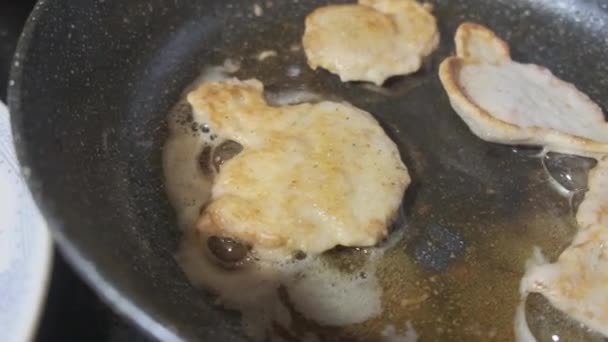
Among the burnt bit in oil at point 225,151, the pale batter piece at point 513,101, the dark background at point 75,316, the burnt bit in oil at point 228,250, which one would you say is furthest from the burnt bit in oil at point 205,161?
the pale batter piece at point 513,101

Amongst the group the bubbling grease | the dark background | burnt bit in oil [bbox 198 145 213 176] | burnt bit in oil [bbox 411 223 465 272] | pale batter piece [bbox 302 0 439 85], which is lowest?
the dark background

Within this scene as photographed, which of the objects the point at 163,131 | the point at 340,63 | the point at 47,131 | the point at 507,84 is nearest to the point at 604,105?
the point at 507,84

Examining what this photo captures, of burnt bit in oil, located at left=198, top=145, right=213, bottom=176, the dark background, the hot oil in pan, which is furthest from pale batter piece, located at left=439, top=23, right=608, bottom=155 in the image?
the dark background

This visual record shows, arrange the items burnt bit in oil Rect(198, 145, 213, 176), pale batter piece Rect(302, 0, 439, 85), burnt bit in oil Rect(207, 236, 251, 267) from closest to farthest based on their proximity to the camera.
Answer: burnt bit in oil Rect(207, 236, 251, 267) < burnt bit in oil Rect(198, 145, 213, 176) < pale batter piece Rect(302, 0, 439, 85)

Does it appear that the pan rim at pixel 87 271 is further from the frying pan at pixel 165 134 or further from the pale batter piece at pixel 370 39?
the pale batter piece at pixel 370 39

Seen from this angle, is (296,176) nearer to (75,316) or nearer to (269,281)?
(269,281)

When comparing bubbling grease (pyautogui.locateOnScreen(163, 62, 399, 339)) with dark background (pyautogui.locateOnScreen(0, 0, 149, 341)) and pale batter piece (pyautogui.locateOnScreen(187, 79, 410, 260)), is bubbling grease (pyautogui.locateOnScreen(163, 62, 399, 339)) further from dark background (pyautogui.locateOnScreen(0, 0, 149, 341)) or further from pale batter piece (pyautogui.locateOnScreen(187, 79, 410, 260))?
dark background (pyautogui.locateOnScreen(0, 0, 149, 341))
